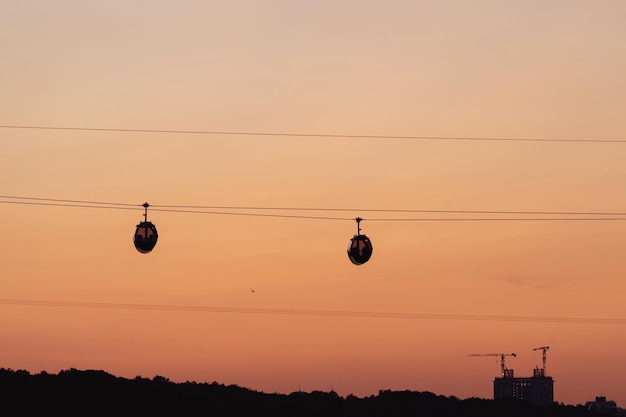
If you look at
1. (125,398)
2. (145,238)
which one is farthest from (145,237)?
(125,398)

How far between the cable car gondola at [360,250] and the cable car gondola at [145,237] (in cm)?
1241

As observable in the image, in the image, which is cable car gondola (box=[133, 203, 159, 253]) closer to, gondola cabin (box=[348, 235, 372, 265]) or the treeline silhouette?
gondola cabin (box=[348, 235, 372, 265])

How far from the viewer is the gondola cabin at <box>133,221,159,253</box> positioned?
254ft

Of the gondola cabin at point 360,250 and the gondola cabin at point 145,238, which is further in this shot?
the gondola cabin at point 360,250

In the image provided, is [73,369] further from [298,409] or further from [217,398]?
[298,409]

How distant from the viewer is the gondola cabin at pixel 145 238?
254 ft

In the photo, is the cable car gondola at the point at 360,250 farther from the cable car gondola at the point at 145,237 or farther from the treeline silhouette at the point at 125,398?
the treeline silhouette at the point at 125,398

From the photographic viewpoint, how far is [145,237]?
77.5m

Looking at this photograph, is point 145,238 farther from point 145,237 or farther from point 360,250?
point 360,250

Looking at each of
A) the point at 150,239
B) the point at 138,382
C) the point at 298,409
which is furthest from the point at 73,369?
the point at 150,239

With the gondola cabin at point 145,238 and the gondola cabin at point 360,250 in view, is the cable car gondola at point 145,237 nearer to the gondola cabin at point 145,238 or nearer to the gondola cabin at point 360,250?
the gondola cabin at point 145,238

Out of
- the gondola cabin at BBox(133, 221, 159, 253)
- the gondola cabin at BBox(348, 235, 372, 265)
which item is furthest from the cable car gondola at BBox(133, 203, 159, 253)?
the gondola cabin at BBox(348, 235, 372, 265)

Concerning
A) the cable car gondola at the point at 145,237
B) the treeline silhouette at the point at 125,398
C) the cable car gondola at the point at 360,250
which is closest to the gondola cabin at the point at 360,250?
the cable car gondola at the point at 360,250

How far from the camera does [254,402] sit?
7254 inches
